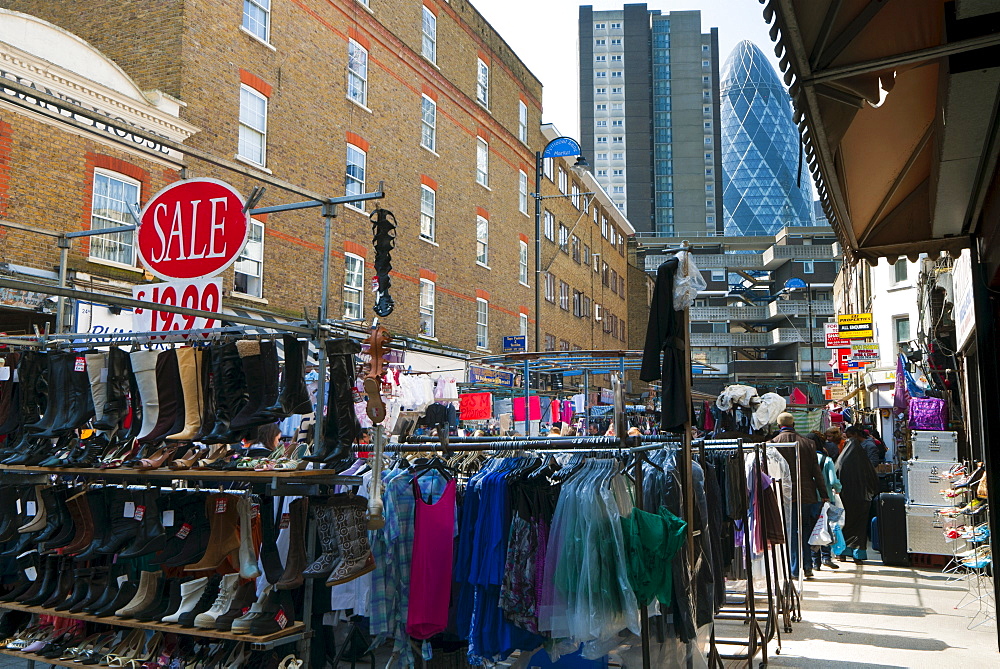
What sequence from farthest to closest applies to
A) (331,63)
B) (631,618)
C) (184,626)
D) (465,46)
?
(465,46) → (331,63) → (184,626) → (631,618)

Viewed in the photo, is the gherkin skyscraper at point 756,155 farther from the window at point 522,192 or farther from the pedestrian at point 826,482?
the pedestrian at point 826,482

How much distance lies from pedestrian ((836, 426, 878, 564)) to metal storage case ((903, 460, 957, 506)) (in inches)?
36.3

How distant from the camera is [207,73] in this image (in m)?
16.0

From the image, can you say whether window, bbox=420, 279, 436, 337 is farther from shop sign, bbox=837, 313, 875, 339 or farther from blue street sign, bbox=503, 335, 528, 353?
shop sign, bbox=837, 313, 875, 339

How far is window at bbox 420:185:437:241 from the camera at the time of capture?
2467 cm

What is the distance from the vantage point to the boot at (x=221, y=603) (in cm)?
565

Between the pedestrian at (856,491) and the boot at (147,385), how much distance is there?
1115cm

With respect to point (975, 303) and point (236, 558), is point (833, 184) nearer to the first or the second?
point (975, 303)

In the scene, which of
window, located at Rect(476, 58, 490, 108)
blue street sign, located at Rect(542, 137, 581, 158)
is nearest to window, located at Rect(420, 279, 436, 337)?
blue street sign, located at Rect(542, 137, 581, 158)

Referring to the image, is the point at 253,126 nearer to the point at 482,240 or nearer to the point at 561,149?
the point at 561,149

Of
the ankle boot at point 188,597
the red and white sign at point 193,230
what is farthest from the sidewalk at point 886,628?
the red and white sign at point 193,230

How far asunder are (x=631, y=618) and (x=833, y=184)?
135 inches

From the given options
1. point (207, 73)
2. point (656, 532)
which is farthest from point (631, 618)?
point (207, 73)

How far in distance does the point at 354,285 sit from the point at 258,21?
6475 mm
